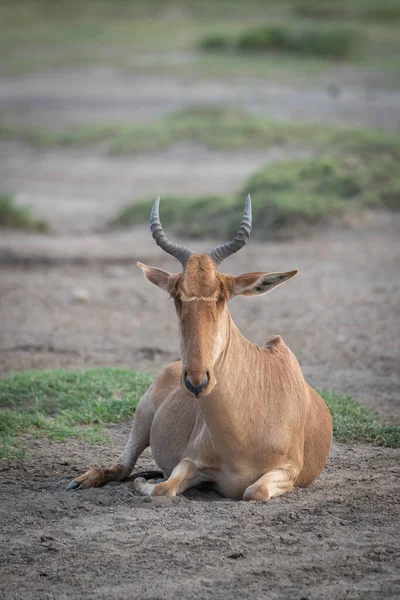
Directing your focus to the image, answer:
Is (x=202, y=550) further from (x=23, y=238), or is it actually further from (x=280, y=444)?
(x=23, y=238)

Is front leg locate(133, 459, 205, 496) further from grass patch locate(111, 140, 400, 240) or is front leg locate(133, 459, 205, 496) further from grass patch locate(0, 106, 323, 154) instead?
grass patch locate(0, 106, 323, 154)

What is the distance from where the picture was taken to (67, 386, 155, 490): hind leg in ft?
25.0

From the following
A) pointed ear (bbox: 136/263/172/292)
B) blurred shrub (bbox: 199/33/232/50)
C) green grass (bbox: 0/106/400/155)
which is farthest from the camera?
blurred shrub (bbox: 199/33/232/50)

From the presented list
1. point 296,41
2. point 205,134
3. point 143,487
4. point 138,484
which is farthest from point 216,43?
point 143,487

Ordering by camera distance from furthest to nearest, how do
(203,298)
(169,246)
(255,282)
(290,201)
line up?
1. (290,201)
2. (169,246)
3. (255,282)
4. (203,298)

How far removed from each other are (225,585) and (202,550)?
43 cm

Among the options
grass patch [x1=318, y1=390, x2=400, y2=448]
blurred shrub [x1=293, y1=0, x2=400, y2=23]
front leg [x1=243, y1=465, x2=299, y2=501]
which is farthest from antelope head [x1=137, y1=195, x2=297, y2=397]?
blurred shrub [x1=293, y1=0, x2=400, y2=23]

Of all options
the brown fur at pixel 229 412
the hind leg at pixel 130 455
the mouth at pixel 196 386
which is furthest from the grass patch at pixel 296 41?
the mouth at pixel 196 386

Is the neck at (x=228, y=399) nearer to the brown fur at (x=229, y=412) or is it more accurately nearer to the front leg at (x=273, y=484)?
the brown fur at (x=229, y=412)

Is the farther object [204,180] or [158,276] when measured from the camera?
[204,180]

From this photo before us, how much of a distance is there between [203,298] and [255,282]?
1.29ft

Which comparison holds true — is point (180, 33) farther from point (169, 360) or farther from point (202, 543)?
point (202, 543)

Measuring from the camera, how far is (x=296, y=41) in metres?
39.6

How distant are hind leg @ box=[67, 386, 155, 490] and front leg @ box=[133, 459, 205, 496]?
0.44m
